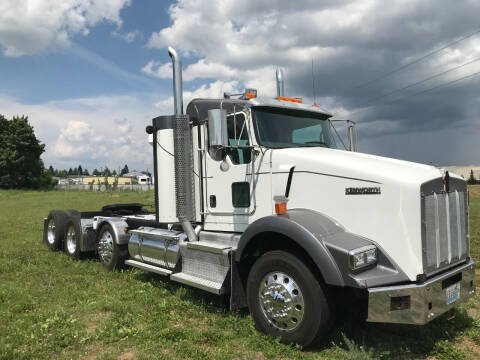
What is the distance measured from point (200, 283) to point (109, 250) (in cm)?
350

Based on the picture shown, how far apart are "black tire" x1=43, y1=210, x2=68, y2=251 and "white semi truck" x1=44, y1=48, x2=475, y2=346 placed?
4.28 m

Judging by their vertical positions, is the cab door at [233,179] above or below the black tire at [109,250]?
above

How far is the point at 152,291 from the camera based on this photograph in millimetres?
6574

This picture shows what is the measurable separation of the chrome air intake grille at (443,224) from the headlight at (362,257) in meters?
0.47

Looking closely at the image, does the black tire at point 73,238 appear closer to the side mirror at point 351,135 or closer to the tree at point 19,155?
the side mirror at point 351,135

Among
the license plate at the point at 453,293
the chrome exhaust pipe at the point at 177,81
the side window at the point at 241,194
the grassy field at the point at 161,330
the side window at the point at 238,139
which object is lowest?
the grassy field at the point at 161,330

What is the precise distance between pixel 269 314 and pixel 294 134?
2.39m

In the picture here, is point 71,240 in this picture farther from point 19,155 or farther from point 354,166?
point 19,155

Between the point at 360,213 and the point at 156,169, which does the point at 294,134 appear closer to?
the point at 360,213

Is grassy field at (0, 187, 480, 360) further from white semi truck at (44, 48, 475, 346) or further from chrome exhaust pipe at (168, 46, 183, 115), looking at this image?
chrome exhaust pipe at (168, 46, 183, 115)

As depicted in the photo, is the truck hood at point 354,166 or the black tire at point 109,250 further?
the black tire at point 109,250

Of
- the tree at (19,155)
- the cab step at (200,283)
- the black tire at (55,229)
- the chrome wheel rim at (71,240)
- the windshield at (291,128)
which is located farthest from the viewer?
the tree at (19,155)

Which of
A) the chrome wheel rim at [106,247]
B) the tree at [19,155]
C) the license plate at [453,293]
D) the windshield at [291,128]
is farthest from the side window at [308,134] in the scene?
the tree at [19,155]

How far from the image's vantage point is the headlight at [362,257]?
3.88 metres
